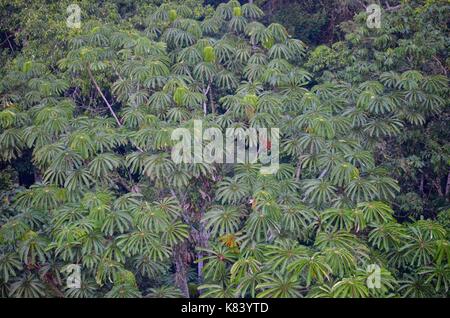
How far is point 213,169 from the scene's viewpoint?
7844 millimetres

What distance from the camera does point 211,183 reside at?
319 inches

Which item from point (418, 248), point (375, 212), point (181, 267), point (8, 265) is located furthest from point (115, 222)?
point (418, 248)

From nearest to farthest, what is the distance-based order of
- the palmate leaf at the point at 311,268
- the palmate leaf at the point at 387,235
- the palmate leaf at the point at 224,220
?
the palmate leaf at the point at 311,268, the palmate leaf at the point at 387,235, the palmate leaf at the point at 224,220

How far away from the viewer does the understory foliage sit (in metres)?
6.61

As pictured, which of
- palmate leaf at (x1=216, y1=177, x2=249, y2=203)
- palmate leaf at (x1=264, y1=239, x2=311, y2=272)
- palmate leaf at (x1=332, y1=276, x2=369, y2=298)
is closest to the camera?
palmate leaf at (x1=332, y1=276, x2=369, y2=298)

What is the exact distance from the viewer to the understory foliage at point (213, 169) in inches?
260

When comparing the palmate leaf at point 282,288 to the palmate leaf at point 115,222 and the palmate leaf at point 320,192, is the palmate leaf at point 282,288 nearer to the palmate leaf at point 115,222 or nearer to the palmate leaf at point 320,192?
the palmate leaf at point 320,192

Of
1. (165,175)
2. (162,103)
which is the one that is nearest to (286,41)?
(162,103)

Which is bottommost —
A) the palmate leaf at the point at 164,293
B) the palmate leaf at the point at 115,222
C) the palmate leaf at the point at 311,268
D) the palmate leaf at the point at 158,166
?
the palmate leaf at the point at 164,293

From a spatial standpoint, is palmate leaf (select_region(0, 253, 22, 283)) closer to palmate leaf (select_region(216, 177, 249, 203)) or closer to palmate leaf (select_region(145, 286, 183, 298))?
palmate leaf (select_region(145, 286, 183, 298))

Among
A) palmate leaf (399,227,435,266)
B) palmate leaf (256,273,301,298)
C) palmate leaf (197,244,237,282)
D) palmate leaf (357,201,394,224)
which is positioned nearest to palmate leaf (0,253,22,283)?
palmate leaf (197,244,237,282)

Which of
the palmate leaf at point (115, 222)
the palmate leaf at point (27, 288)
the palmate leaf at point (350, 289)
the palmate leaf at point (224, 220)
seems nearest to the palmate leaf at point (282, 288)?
the palmate leaf at point (350, 289)
